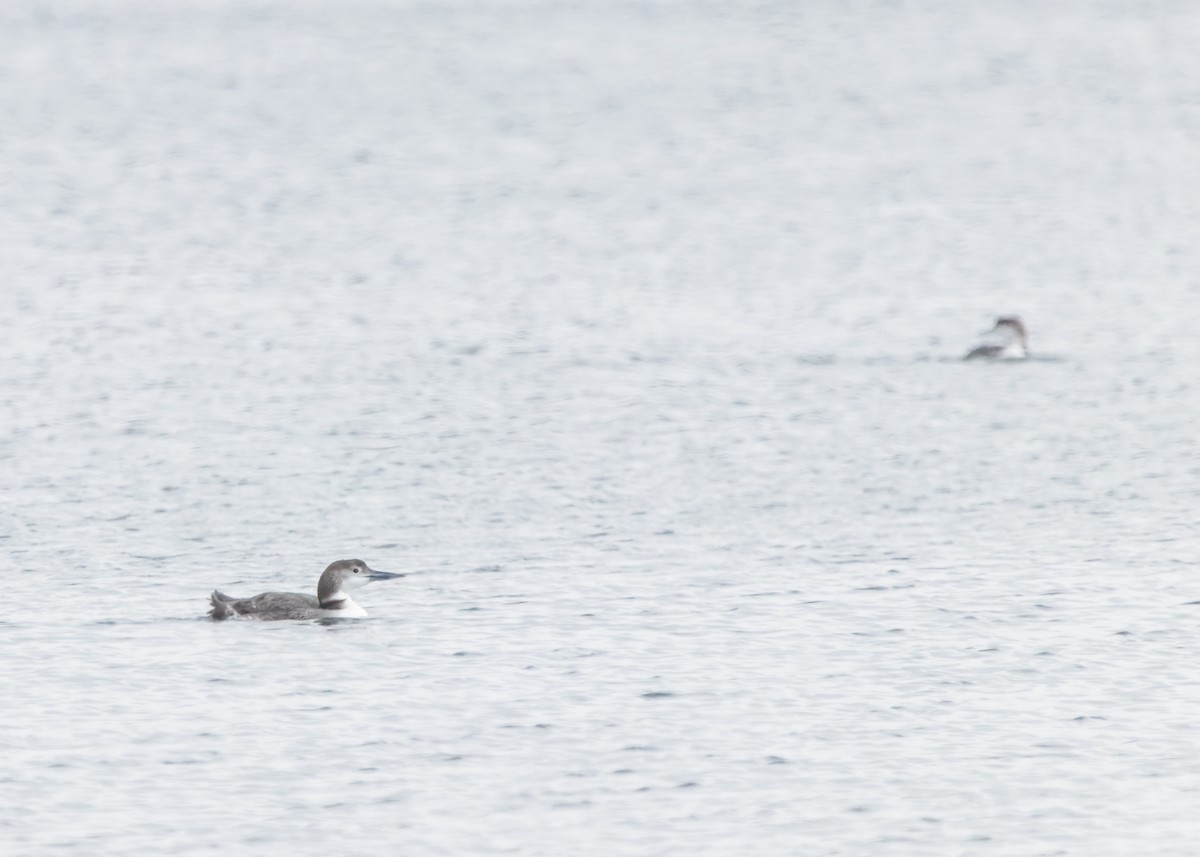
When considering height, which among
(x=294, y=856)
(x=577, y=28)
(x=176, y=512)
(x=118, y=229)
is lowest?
(x=294, y=856)

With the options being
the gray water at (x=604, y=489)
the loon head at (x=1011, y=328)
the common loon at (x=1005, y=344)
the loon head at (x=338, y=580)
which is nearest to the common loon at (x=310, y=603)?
the loon head at (x=338, y=580)

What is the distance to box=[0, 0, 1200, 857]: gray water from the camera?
61.4 ft

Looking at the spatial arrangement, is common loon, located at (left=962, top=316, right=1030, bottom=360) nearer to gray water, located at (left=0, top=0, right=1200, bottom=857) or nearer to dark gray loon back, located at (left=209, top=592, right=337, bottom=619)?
gray water, located at (left=0, top=0, right=1200, bottom=857)

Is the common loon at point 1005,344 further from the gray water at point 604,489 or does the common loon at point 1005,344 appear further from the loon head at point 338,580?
A: the loon head at point 338,580

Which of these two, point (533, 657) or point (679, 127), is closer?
point (533, 657)

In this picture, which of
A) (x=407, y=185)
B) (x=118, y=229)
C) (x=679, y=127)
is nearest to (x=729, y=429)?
(x=118, y=229)

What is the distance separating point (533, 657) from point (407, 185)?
45.0m

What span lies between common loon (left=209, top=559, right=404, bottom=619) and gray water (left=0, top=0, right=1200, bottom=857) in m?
0.32

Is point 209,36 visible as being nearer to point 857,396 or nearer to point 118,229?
point 118,229

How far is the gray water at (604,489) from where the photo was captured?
61.4ft

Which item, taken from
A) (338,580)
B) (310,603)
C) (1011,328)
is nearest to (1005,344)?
(1011,328)

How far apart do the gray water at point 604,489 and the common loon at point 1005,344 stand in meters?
0.41

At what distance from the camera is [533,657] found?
73.4ft

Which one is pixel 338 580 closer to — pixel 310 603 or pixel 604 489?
pixel 310 603
